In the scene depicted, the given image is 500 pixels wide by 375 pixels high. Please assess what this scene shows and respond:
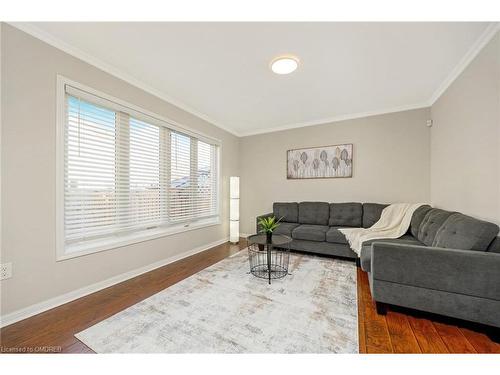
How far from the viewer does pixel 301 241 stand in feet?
11.1

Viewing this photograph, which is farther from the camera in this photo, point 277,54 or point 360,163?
point 360,163

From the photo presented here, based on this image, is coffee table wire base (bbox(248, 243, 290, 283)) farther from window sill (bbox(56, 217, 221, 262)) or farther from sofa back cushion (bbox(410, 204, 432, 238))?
sofa back cushion (bbox(410, 204, 432, 238))

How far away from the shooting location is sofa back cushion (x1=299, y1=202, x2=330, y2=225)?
12.3 ft

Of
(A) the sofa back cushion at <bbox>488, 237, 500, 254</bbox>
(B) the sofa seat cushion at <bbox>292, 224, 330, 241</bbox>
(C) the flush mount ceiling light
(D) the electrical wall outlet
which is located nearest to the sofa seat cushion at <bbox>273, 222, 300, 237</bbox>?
(B) the sofa seat cushion at <bbox>292, 224, 330, 241</bbox>

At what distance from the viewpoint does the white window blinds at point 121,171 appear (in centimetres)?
208

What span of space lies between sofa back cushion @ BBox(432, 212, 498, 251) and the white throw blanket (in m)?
0.77

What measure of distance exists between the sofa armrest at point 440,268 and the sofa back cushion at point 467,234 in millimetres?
138

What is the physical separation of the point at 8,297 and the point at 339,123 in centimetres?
480

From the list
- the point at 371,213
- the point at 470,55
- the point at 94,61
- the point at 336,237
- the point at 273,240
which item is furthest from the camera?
the point at 371,213

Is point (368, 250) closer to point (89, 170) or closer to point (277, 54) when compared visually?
point (277, 54)

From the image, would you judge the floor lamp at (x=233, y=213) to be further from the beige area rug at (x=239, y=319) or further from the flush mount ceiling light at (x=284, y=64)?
the flush mount ceiling light at (x=284, y=64)

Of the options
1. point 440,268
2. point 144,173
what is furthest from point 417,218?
point 144,173

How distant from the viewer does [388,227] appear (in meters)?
2.90

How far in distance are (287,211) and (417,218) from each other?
6.62 ft
